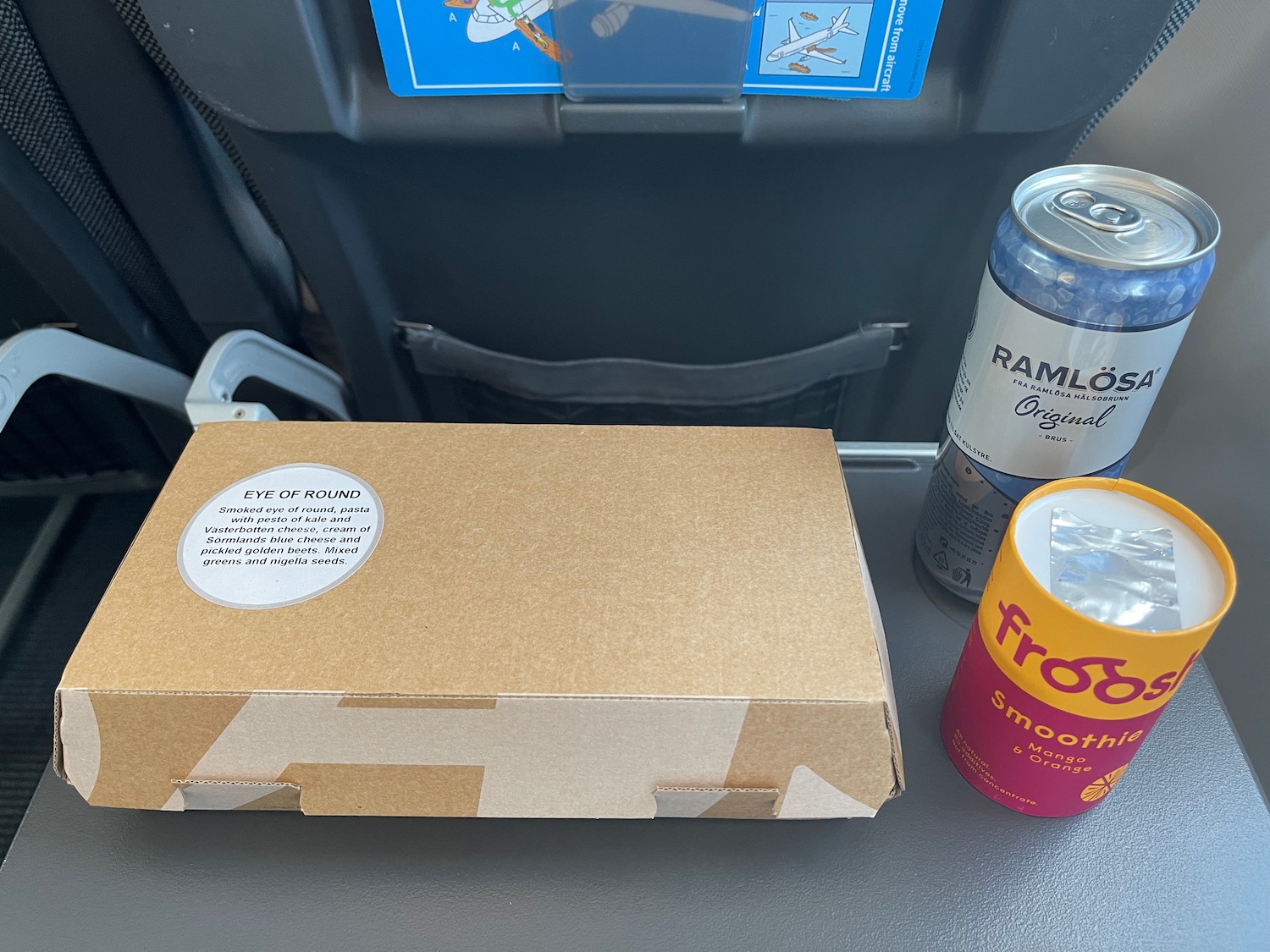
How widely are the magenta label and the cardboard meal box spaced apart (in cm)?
6

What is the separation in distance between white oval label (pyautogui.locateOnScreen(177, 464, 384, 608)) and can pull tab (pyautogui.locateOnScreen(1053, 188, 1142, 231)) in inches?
15.4

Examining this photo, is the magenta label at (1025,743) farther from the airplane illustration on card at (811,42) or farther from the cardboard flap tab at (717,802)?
the airplane illustration on card at (811,42)

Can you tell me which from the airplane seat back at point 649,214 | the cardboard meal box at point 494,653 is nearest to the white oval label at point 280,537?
the cardboard meal box at point 494,653

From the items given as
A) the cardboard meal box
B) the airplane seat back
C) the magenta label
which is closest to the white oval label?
the cardboard meal box

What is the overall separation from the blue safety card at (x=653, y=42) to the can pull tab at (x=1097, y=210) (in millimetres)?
103

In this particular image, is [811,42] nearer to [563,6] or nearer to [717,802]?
[563,6]

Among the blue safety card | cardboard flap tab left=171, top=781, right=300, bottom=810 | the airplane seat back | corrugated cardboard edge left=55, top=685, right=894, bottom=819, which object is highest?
the blue safety card

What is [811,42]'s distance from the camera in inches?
18.2

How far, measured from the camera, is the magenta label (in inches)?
16.2

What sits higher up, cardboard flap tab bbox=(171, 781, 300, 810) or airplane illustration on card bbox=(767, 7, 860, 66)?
airplane illustration on card bbox=(767, 7, 860, 66)

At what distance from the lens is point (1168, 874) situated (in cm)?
46

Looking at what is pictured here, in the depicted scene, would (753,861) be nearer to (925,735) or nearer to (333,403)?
(925,735)

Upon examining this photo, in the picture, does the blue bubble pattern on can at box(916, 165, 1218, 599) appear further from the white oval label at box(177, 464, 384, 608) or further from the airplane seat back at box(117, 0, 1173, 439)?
the white oval label at box(177, 464, 384, 608)

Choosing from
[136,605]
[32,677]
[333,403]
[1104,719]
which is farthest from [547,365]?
[32,677]
